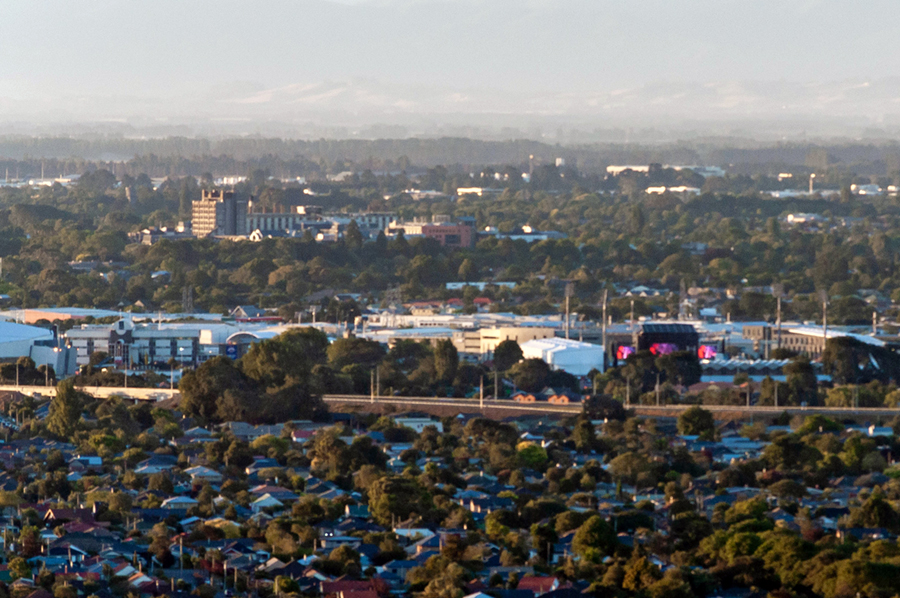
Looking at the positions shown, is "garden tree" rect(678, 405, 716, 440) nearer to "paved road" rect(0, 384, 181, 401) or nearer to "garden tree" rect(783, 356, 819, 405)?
"garden tree" rect(783, 356, 819, 405)

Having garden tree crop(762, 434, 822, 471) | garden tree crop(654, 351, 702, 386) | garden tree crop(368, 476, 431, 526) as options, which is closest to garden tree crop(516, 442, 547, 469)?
garden tree crop(762, 434, 822, 471)

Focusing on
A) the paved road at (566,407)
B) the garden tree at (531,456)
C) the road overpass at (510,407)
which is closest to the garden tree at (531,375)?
the road overpass at (510,407)

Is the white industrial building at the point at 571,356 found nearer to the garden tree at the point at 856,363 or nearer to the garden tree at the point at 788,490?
the garden tree at the point at 856,363

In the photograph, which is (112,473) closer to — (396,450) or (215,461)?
(215,461)

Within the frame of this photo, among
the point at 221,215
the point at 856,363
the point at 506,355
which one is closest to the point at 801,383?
the point at 856,363

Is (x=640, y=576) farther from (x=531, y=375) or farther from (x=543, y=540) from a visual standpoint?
(x=531, y=375)

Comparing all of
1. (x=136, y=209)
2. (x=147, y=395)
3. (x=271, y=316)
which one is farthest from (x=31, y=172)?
(x=147, y=395)

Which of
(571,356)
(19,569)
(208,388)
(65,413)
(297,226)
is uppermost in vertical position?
(19,569)
